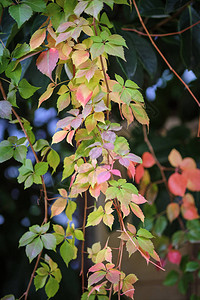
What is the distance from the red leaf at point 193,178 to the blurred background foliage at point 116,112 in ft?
0.35

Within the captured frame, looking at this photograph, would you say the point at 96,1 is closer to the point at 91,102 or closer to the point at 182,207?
the point at 91,102

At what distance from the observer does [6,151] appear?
44 cm

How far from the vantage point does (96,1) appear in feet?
1.15

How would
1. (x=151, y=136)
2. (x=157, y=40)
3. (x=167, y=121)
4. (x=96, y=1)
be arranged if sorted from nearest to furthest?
1. (x=96, y=1)
2. (x=157, y=40)
3. (x=151, y=136)
4. (x=167, y=121)

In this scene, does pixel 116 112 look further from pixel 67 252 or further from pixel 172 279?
pixel 172 279

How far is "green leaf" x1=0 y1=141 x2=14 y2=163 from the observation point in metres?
0.44

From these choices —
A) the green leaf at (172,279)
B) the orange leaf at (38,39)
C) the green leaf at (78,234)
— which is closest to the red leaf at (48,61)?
the orange leaf at (38,39)

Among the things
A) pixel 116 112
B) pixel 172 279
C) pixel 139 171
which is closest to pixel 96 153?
pixel 116 112

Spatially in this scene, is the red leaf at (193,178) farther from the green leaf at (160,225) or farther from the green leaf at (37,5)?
the green leaf at (37,5)

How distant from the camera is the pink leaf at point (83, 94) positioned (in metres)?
0.37

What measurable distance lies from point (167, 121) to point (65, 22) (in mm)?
864

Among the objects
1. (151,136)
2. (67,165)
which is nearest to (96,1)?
(67,165)

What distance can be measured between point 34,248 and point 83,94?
20 cm

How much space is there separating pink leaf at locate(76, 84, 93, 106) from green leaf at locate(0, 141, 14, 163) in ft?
0.43
